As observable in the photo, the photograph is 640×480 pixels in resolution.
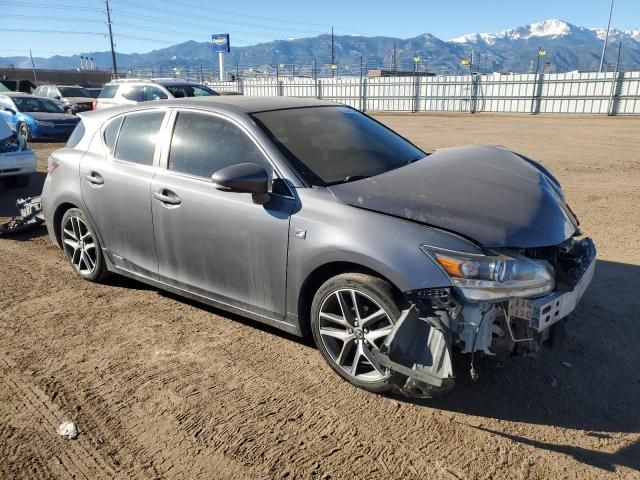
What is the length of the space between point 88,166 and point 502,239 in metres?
3.57

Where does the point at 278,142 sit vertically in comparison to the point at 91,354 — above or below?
above

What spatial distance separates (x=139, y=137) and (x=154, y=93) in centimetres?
1135

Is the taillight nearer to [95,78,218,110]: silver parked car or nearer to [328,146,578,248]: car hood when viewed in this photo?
[328,146,578,248]: car hood

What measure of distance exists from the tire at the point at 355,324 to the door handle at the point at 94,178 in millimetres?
2350

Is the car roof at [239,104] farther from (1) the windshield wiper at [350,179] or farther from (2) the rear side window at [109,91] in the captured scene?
(2) the rear side window at [109,91]

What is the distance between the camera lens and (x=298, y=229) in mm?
3180

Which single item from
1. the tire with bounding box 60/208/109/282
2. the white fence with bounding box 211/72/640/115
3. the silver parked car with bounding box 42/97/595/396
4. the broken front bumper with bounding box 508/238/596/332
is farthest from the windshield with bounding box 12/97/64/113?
the white fence with bounding box 211/72/640/115

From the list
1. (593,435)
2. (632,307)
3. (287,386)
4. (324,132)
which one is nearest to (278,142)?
(324,132)

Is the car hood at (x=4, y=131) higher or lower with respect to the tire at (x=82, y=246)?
higher

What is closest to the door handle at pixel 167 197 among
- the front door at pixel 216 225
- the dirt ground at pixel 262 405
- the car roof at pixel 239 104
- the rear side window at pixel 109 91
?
the front door at pixel 216 225

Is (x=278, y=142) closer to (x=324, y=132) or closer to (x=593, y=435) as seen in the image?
(x=324, y=132)

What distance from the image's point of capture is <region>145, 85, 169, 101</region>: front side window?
1434 centimetres

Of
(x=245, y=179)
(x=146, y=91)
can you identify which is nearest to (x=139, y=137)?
(x=245, y=179)

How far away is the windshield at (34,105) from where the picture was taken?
53.9ft
